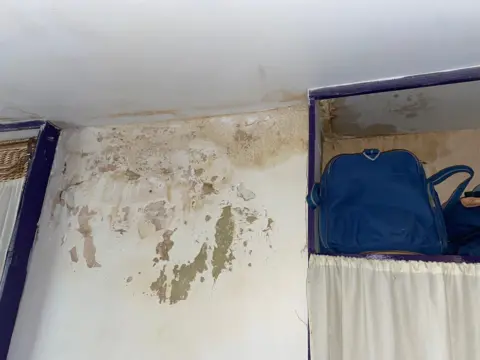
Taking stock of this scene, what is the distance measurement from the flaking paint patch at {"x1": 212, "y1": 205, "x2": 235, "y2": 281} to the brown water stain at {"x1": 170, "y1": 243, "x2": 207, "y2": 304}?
0.12ft

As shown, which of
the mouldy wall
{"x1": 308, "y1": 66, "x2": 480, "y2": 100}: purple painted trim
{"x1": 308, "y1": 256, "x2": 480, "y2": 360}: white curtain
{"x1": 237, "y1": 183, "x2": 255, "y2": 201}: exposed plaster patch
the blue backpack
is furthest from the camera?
{"x1": 237, "y1": 183, "x2": 255, "y2": 201}: exposed plaster patch

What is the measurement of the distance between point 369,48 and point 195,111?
63 centimetres

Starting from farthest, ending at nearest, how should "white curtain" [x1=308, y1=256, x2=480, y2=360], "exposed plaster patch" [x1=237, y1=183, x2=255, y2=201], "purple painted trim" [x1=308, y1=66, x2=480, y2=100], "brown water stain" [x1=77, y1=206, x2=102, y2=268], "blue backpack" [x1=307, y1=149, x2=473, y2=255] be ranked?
"brown water stain" [x1=77, y1=206, x2=102, y2=268]
"exposed plaster patch" [x1=237, y1=183, x2=255, y2=201]
"purple painted trim" [x1=308, y1=66, x2=480, y2=100]
"blue backpack" [x1=307, y1=149, x2=473, y2=255]
"white curtain" [x1=308, y1=256, x2=480, y2=360]

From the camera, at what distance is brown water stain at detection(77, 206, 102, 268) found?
5.39 ft

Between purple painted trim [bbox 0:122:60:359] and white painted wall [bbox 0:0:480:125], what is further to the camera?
purple painted trim [bbox 0:122:60:359]

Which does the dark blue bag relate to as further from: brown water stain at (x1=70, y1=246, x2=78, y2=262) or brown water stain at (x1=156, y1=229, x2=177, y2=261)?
brown water stain at (x1=70, y1=246, x2=78, y2=262)

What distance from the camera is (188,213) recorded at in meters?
1.59

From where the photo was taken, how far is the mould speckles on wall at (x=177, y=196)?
1.52m

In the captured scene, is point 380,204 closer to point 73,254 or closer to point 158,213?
point 158,213

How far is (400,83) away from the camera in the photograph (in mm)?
1390

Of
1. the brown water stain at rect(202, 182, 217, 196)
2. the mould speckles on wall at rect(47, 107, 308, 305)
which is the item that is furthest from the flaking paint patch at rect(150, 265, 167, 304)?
the brown water stain at rect(202, 182, 217, 196)

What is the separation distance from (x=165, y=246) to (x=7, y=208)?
60cm

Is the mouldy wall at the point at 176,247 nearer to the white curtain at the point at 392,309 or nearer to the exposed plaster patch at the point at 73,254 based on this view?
the exposed plaster patch at the point at 73,254

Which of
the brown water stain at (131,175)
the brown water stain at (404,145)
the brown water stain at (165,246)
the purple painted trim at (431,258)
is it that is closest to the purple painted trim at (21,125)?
the brown water stain at (131,175)
